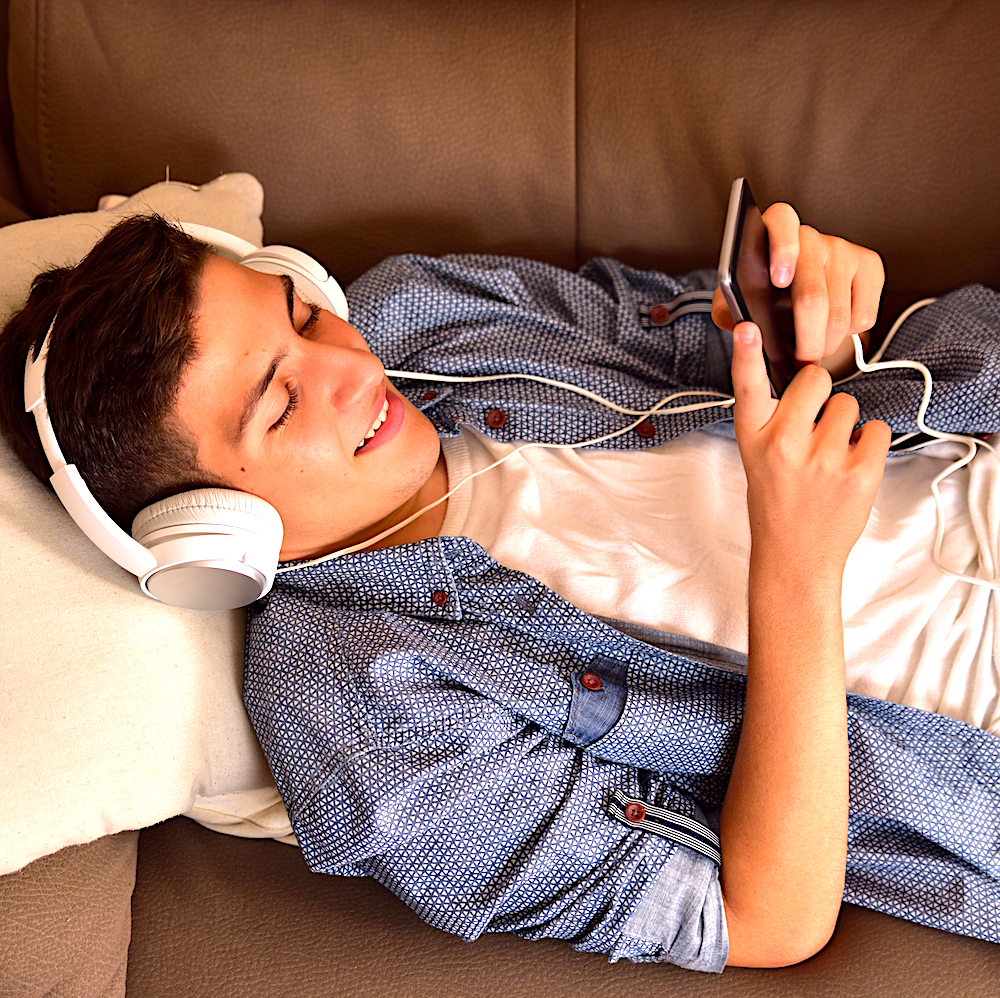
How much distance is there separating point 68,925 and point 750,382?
0.92 m

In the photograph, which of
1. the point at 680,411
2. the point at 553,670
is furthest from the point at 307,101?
the point at 553,670

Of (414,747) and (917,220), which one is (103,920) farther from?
(917,220)

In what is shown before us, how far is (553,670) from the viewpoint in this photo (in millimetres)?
1054

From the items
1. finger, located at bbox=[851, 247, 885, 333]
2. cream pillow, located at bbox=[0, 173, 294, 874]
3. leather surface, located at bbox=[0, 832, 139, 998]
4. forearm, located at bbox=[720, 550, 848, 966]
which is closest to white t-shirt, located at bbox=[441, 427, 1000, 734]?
forearm, located at bbox=[720, 550, 848, 966]

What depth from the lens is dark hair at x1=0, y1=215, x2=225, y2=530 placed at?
3.19 ft

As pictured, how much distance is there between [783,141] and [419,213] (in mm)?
615

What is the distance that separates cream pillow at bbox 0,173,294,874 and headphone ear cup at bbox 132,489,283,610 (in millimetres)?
81

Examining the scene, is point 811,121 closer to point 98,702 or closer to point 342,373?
point 342,373

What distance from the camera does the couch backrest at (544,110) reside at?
1406 millimetres

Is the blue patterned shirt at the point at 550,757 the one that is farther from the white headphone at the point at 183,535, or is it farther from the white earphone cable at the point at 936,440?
the white headphone at the point at 183,535

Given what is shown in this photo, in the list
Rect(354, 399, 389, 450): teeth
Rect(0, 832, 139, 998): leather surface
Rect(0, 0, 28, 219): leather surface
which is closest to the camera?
Rect(0, 832, 139, 998): leather surface

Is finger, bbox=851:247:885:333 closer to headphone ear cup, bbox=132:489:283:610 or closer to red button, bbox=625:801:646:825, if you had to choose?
red button, bbox=625:801:646:825

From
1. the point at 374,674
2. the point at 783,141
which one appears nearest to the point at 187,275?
the point at 374,674

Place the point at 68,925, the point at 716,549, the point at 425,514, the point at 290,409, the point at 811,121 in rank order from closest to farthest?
the point at 68,925, the point at 290,409, the point at 716,549, the point at 425,514, the point at 811,121
